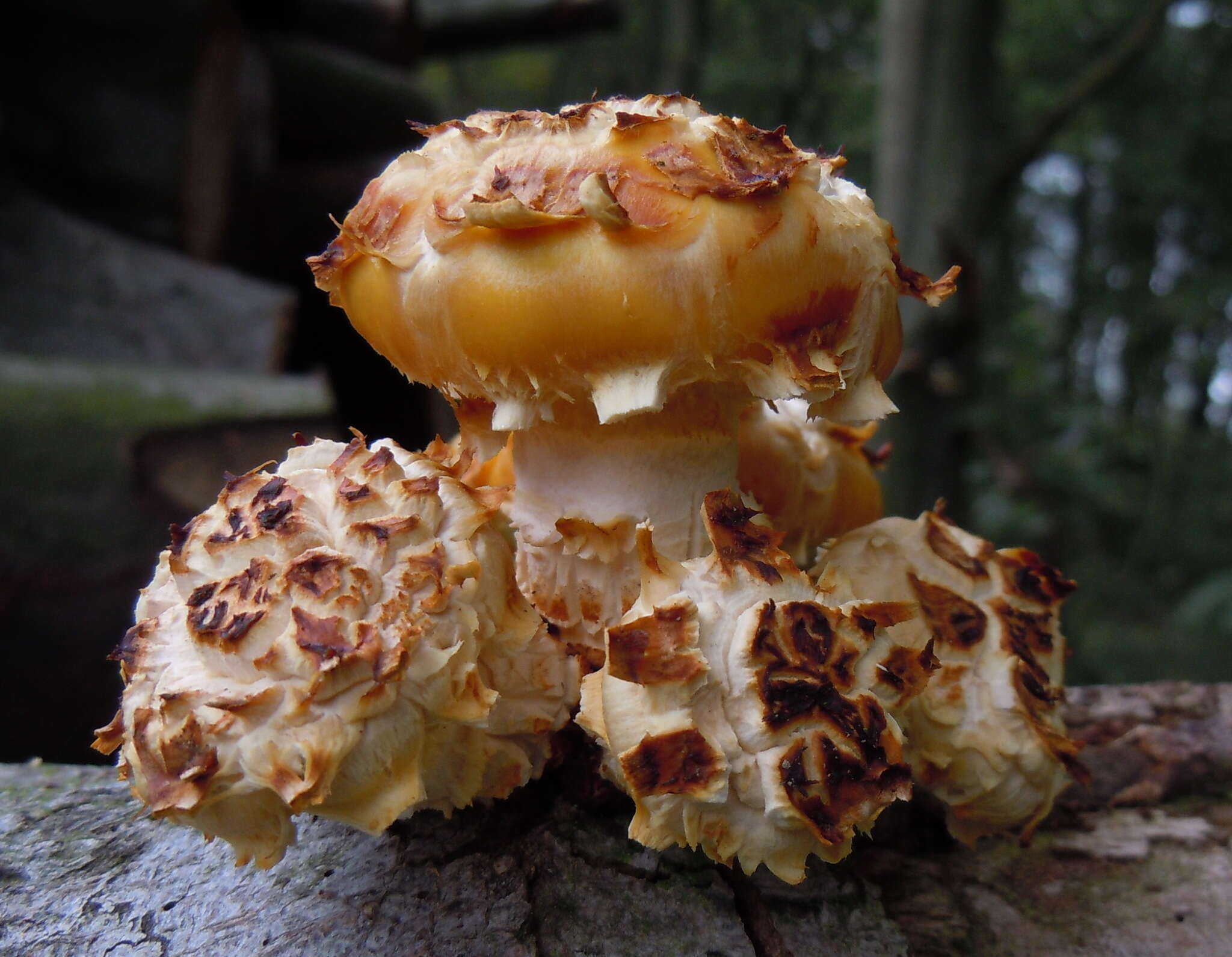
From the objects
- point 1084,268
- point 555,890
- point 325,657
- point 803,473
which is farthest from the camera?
point 1084,268

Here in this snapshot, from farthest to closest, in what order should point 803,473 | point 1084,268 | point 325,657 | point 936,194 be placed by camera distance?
point 1084,268 → point 936,194 → point 803,473 → point 325,657

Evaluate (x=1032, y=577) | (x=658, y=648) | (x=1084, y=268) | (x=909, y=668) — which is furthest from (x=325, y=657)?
(x=1084, y=268)

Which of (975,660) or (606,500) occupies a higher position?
(606,500)

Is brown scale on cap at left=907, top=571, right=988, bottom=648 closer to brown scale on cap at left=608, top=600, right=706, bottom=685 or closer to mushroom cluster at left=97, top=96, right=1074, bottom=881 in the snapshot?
mushroom cluster at left=97, top=96, right=1074, bottom=881

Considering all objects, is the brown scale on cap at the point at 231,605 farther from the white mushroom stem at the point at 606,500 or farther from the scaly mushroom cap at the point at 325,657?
the white mushroom stem at the point at 606,500

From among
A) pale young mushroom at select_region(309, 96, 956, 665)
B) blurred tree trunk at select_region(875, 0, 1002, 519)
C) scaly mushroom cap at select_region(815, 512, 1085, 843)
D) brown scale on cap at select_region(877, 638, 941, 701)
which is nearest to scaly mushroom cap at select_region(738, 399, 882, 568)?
scaly mushroom cap at select_region(815, 512, 1085, 843)

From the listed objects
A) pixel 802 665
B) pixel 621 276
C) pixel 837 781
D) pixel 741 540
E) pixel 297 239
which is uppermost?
pixel 297 239

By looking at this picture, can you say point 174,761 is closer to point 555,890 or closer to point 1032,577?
point 555,890

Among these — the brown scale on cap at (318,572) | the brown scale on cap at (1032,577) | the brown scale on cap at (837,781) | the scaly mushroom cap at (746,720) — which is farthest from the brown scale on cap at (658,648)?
the brown scale on cap at (1032,577)
